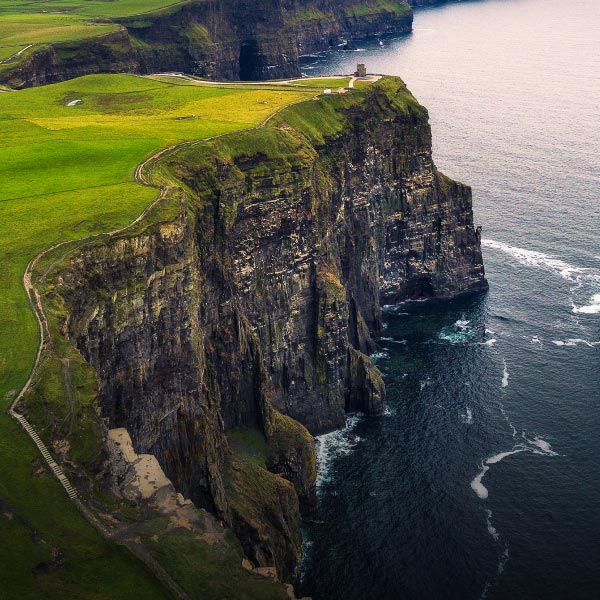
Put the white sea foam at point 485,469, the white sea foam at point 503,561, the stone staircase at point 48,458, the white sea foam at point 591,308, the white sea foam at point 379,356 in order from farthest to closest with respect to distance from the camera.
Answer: the white sea foam at point 591,308
the white sea foam at point 379,356
the white sea foam at point 485,469
the white sea foam at point 503,561
the stone staircase at point 48,458

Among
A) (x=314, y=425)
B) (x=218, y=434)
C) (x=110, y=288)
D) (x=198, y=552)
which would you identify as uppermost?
(x=110, y=288)

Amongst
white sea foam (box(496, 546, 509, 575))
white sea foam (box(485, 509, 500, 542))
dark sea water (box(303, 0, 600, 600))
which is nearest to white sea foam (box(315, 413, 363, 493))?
dark sea water (box(303, 0, 600, 600))

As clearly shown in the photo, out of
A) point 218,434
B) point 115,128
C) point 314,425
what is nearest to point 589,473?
point 314,425

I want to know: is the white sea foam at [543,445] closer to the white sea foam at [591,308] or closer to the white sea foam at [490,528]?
the white sea foam at [490,528]

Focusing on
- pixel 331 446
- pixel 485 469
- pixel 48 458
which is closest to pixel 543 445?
pixel 485 469

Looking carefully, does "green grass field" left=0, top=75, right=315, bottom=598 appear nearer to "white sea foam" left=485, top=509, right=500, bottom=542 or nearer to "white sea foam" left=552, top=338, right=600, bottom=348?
"white sea foam" left=485, top=509, right=500, bottom=542

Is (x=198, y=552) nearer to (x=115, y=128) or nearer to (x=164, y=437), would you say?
(x=164, y=437)

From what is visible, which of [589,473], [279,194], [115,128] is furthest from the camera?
[115,128]

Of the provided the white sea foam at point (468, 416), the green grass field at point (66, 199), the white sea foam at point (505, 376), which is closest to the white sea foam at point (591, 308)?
the white sea foam at point (505, 376)
